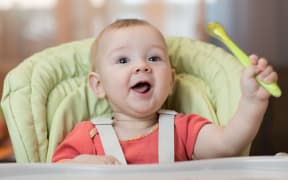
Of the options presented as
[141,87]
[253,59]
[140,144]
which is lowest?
[140,144]

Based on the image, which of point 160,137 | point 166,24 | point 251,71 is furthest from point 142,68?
point 166,24

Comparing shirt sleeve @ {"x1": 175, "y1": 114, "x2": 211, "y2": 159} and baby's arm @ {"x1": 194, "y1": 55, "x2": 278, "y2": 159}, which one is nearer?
baby's arm @ {"x1": 194, "y1": 55, "x2": 278, "y2": 159}

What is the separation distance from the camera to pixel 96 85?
1.18 meters

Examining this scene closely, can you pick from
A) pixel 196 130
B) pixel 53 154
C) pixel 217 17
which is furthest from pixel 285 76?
pixel 53 154

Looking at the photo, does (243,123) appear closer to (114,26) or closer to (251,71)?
(251,71)

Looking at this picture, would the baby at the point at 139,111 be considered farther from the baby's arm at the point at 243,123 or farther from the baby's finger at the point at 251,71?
the baby's finger at the point at 251,71

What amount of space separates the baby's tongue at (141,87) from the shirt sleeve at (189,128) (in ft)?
0.34

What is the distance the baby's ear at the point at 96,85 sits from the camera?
117 cm

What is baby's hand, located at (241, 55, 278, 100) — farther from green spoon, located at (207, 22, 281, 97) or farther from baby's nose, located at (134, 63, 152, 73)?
baby's nose, located at (134, 63, 152, 73)

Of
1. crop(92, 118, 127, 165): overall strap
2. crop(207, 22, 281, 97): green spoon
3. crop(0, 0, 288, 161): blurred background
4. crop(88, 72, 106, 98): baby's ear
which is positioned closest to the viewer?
crop(207, 22, 281, 97): green spoon

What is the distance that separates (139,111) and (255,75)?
0.30 meters

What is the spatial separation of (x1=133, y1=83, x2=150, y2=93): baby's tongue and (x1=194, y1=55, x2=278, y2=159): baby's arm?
15 centimetres

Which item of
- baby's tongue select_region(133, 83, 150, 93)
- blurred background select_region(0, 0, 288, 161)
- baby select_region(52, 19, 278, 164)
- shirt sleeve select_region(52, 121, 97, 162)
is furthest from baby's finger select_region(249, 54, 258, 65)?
blurred background select_region(0, 0, 288, 161)

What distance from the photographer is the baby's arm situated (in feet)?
2.78
